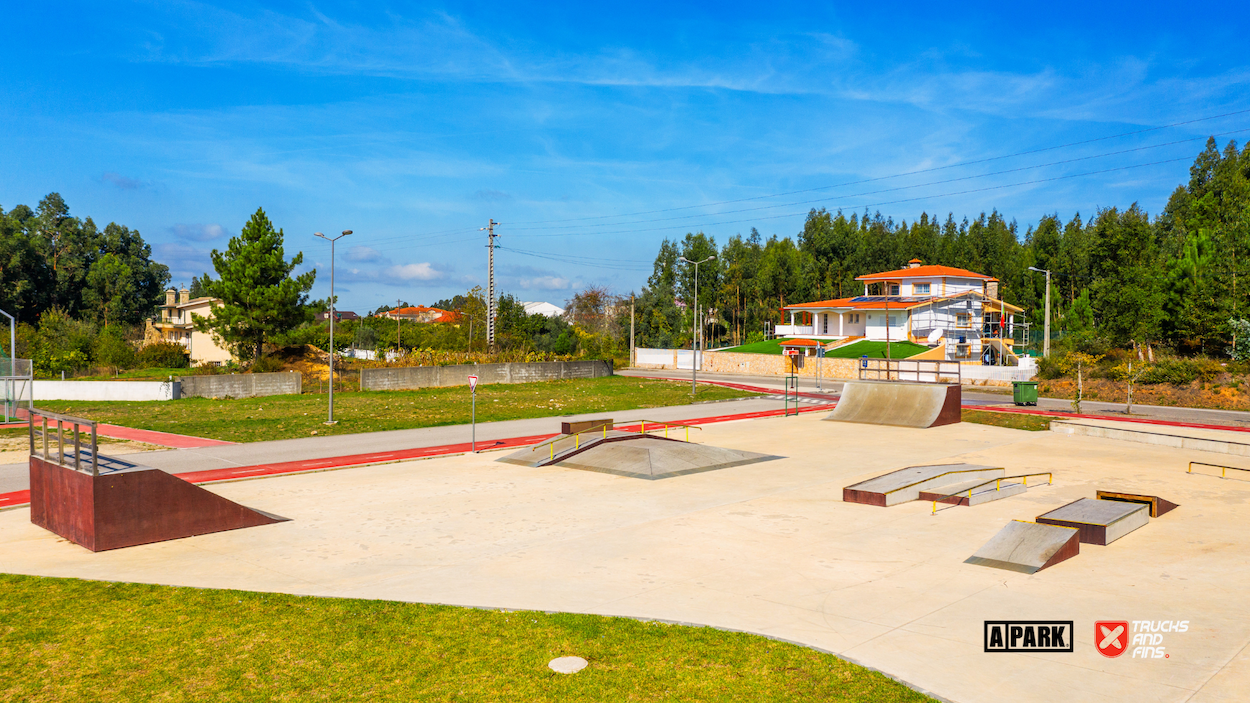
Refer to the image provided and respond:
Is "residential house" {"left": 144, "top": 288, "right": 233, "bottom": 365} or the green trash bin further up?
"residential house" {"left": 144, "top": 288, "right": 233, "bottom": 365}

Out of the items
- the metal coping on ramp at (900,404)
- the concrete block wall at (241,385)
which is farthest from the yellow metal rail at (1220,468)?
the concrete block wall at (241,385)

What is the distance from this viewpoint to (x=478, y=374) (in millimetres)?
49562

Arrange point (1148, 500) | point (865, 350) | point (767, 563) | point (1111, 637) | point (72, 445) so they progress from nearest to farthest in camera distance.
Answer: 1. point (1111, 637)
2. point (767, 563)
3. point (72, 445)
4. point (1148, 500)
5. point (865, 350)

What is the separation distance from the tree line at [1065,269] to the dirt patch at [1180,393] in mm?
3475

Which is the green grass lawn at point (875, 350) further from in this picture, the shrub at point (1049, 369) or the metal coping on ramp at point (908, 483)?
the metal coping on ramp at point (908, 483)

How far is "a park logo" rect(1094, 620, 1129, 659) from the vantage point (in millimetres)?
7719

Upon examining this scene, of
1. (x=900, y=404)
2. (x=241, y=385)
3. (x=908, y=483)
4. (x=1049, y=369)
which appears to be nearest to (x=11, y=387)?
(x=241, y=385)

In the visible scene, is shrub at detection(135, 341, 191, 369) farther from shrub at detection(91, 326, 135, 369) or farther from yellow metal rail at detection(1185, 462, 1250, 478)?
yellow metal rail at detection(1185, 462, 1250, 478)

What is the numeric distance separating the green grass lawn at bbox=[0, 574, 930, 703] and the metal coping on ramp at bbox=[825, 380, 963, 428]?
2361 cm

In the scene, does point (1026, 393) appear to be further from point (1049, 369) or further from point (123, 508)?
point (123, 508)

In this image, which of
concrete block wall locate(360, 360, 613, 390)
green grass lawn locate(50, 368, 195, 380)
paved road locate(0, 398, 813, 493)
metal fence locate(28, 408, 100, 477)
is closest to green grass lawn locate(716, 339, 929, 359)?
concrete block wall locate(360, 360, 613, 390)

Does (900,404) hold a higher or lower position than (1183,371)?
lower

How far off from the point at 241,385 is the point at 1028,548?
3836 cm

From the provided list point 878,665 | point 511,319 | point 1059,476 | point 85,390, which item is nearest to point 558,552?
point 878,665
